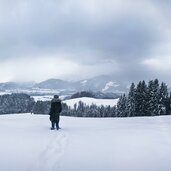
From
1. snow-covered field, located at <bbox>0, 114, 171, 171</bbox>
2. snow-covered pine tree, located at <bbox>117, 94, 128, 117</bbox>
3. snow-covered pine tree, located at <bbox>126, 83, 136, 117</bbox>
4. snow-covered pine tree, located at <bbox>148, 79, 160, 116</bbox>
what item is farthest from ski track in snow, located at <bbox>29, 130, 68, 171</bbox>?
snow-covered pine tree, located at <bbox>117, 94, 128, 117</bbox>

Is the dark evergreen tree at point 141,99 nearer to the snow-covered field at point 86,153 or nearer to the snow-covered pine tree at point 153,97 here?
the snow-covered pine tree at point 153,97

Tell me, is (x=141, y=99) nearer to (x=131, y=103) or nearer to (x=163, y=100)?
(x=131, y=103)

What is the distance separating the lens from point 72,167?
11.0 metres

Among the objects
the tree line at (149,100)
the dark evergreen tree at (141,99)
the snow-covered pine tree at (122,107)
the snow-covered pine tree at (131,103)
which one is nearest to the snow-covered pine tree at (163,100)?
the tree line at (149,100)

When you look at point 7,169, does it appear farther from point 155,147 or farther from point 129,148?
point 155,147

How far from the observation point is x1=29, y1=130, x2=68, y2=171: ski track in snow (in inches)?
422

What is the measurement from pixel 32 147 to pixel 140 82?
60.0 meters

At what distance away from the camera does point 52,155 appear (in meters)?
12.4

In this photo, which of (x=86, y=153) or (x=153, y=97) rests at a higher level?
(x=153, y=97)

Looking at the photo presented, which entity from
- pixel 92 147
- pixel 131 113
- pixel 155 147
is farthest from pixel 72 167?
pixel 131 113

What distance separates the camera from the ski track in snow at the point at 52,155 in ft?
35.1

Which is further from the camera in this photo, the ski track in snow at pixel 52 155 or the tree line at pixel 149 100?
the tree line at pixel 149 100

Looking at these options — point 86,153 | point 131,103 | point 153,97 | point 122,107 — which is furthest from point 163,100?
point 86,153

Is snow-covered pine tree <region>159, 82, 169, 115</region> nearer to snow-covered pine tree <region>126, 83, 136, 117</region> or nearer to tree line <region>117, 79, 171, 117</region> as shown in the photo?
tree line <region>117, 79, 171, 117</region>
